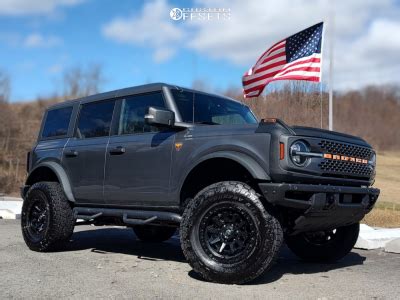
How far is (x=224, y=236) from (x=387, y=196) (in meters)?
18.5

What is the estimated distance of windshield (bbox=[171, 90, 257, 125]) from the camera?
633 cm

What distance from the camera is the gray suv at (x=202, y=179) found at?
5203 millimetres

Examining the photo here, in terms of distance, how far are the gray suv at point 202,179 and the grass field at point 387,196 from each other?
5.00 meters

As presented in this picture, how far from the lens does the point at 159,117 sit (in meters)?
5.76

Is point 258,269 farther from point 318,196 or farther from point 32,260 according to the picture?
point 32,260

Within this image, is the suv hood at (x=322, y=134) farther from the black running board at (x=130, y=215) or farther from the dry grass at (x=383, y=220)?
the dry grass at (x=383, y=220)

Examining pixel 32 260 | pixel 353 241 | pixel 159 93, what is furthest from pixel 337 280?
pixel 32 260

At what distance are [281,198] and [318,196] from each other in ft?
1.29

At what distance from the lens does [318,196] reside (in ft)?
16.9

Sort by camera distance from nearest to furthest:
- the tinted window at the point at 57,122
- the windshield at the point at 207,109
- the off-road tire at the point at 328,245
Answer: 1. the windshield at the point at 207,109
2. the off-road tire at the point at 328,245
3. the tinted window at the point at 57,122

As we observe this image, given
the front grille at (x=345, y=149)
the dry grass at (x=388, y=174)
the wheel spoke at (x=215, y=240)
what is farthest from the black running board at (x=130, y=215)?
the dry grass at (x=388, y=174)

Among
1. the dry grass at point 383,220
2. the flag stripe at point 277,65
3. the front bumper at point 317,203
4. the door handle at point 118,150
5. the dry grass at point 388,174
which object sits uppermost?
the flag stripe at point 277,65

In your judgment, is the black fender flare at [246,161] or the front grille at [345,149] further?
the front grille at [345,149]

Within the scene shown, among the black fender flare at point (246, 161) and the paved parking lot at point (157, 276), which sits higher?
the black fender flare at point (246, 161)
